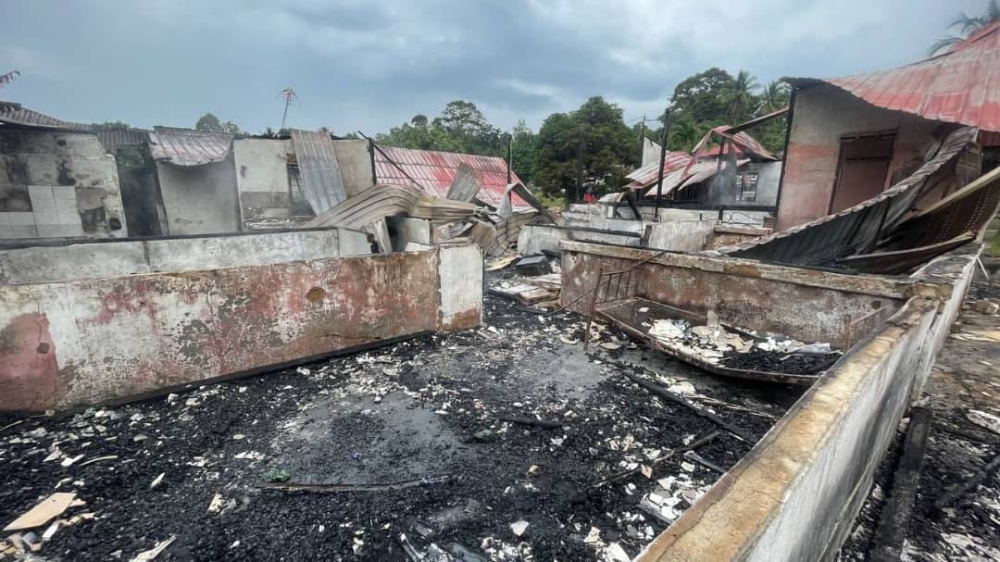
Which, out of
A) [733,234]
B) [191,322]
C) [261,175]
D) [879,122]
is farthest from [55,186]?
[879,122]

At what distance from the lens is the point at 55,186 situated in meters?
7.71

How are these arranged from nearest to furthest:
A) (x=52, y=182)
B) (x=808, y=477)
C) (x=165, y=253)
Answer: (x=808, y=477), (x=165, y=253), (x=52, y=182)

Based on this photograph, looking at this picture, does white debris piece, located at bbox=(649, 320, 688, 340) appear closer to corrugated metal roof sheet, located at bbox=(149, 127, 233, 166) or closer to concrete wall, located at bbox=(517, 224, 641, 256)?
concrete wall, located at bbox=(517, 224, 641, 256)

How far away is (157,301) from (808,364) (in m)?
5.35

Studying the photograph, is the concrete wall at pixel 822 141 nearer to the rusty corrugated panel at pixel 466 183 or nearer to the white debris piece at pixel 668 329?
the white debris piece at pixel 668 329

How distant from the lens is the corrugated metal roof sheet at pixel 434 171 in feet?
48.0

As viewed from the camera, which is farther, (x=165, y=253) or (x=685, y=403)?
(x=165, y=253)

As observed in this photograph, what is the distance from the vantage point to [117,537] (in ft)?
6.73

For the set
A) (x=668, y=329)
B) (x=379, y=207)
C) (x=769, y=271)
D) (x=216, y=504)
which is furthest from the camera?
(x=379, y=207)

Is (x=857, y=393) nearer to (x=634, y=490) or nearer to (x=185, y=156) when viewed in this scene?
(x=634, y=490)

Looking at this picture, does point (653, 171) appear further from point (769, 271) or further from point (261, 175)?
point (769, 271)

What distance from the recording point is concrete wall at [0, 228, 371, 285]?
4.68 m

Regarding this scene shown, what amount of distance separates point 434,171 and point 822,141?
12.3m

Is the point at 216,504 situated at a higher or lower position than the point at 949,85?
lower
